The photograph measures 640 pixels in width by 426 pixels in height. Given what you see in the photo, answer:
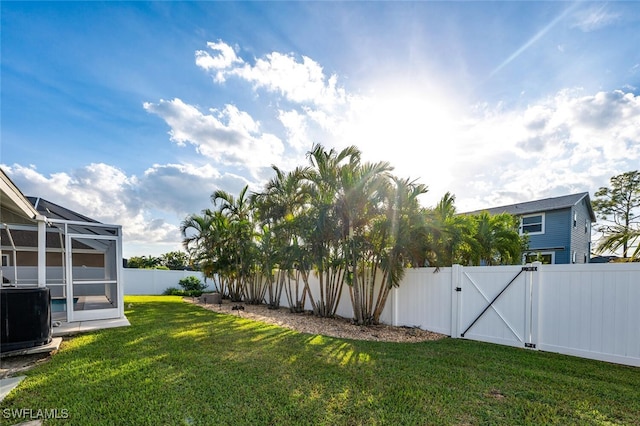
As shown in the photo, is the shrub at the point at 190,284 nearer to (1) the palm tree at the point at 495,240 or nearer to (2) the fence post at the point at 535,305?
(1) the palm tree at the point at 495,240

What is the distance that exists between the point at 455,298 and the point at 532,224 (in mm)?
12611

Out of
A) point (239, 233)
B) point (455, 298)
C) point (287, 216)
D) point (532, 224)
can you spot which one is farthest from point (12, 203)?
point (532, 224)

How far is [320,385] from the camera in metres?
3.78

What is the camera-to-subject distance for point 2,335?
15.1 feet

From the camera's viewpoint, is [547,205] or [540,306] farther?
[547,205]

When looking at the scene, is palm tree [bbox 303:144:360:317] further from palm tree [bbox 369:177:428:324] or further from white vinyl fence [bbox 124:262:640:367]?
white vinyl fence [bbox 124:262:640:367]

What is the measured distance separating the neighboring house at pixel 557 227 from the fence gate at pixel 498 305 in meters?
10.4

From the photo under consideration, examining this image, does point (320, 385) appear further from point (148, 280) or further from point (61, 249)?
point (148, 280)

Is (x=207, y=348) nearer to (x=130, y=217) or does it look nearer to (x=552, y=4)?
(x=130, y=217)

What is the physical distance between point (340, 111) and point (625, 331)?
8007 millimetres

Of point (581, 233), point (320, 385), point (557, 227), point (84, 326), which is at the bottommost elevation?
point (84, 326)

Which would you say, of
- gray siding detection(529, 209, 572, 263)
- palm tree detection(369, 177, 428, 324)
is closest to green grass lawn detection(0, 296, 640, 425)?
palm tree detection(369, 177, 428, 324)

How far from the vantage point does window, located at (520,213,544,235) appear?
15.8 metres

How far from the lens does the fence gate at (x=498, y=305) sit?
5.65 meters
